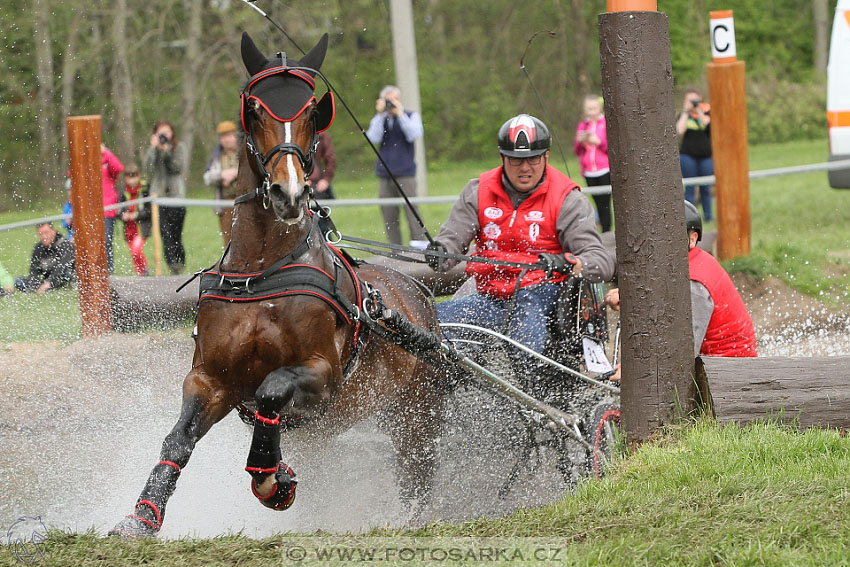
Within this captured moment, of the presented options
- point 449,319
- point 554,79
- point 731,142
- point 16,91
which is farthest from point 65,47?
point 449,319

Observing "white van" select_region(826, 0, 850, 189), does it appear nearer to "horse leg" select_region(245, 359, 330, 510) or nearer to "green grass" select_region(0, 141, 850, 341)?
"green grass" select_region(0, 141, 850, 341)

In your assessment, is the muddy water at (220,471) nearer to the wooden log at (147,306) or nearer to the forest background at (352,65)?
the wooden log at (147,306)

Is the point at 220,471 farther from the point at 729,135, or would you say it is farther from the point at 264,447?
the point at 729,135

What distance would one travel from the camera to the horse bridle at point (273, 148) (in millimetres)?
3998

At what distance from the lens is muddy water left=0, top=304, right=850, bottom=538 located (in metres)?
5.40

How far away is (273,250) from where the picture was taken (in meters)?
4.29

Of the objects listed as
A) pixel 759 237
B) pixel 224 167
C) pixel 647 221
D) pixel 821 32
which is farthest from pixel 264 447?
pixel 821 32

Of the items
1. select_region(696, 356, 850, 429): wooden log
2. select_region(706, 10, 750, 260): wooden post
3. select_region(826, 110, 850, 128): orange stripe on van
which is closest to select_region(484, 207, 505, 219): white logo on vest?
select_region(696, 356, 850, 429): wooden log

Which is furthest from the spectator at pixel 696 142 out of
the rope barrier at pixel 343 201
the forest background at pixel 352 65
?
the forest background at pixel 352 65

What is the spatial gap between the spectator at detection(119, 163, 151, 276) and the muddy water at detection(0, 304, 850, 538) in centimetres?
380

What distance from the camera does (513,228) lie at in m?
5.89

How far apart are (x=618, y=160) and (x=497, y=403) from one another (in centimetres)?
148

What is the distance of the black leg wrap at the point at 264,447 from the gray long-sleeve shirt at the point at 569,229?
1926 mm

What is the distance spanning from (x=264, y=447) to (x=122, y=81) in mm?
19182
